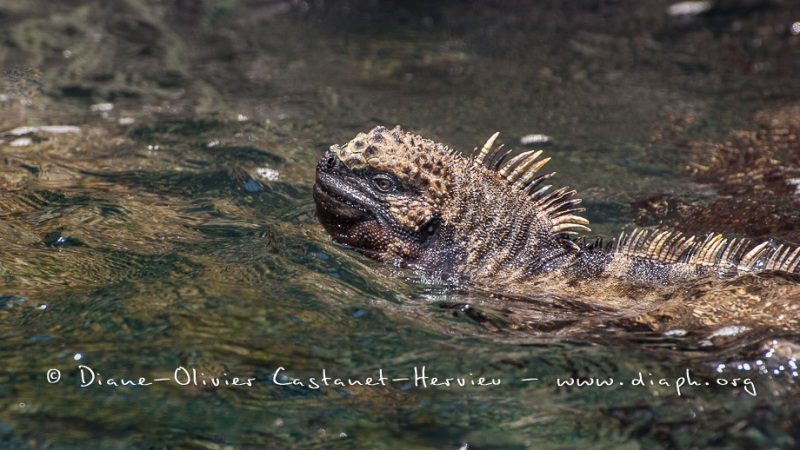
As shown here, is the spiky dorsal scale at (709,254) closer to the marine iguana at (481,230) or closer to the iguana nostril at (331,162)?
the marine iguana at (481,230)

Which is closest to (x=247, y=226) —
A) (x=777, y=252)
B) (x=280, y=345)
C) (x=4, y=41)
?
(x=280, y=345)

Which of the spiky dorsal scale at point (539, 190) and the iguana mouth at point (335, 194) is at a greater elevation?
the spiky dorsal scale at point (539, 190)

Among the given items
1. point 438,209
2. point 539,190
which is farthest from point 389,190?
point 539,190

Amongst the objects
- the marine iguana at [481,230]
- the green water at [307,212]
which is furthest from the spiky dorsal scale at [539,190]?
the green water at [307,212]

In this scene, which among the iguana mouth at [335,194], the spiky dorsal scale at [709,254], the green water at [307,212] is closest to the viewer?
the green water at [307,212]

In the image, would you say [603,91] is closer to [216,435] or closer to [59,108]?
[59,108]

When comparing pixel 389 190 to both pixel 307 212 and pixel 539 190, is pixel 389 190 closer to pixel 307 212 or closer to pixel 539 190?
pixel 539 190

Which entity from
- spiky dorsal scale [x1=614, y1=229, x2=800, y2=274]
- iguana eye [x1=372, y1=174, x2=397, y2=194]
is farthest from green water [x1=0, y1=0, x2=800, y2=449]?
spiky dorsal scale [x1=614, y1=229, x2=800, y2=274]

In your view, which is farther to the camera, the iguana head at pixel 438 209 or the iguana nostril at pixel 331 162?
the iguana nostril at pixel 331 162
